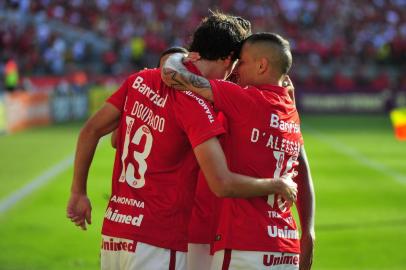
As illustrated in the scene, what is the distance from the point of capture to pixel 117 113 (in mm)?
4809

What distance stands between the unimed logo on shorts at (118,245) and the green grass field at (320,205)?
3.88 ft

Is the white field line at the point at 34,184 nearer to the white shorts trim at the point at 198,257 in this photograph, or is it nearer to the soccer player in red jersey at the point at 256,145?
the white shorts trim at the point at 198,257

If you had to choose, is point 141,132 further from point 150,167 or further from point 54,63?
point 54,63

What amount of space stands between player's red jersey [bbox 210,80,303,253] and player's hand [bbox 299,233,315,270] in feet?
1.26

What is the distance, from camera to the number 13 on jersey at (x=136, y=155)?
184 inches

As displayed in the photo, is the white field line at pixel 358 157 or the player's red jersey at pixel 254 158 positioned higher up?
the player's red jersey at pixel 254 158

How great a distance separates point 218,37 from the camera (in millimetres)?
4543

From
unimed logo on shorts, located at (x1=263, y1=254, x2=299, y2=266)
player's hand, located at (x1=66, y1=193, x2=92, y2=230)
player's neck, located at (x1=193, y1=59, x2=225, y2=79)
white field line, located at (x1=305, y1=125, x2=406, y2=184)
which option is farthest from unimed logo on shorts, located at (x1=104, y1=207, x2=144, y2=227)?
white field line, located at (x1=305, y1=125, x2=406, y2=184)

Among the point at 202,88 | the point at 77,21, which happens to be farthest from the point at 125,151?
the point at 77,21

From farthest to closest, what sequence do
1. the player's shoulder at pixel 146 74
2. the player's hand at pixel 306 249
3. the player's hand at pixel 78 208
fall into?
the player's hand at pixel 306 249
the player's hand at pixel 78 208
the player's shoulder at pixel 146 74


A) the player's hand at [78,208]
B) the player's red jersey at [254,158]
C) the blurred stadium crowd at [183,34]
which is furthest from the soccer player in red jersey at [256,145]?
the blurred stadium crowd at [183,34]

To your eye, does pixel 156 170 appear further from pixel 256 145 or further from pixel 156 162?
pixel 256 145

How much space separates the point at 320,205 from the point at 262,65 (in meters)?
9.50

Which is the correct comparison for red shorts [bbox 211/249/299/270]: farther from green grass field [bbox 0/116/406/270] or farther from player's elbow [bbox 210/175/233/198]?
green grass field [bbox 0/116/406/270]
